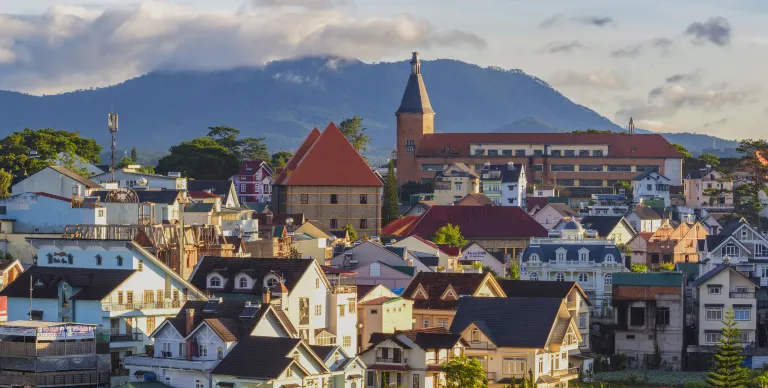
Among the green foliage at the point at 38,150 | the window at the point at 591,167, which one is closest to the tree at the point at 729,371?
the green foliage at the point at 38,150

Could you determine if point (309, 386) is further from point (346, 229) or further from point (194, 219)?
point (346, 229)

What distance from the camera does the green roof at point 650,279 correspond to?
62500 millimetres

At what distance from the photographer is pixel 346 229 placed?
8988cm

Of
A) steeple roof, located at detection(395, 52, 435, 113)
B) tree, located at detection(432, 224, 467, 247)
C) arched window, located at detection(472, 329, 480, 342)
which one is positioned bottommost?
arched window, located at detection(472, 329, 480, 342)

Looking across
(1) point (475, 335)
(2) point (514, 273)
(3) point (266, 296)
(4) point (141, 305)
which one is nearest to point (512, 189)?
(2) point (514, 273)

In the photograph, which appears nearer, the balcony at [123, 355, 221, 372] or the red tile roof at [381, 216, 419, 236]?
the balcony at [123, 355, 221, 372]

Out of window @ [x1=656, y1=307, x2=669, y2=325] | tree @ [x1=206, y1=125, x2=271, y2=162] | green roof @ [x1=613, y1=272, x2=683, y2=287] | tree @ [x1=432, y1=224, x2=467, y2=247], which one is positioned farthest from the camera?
tree @ [x1=206, y1=125, x2=271, y2=162]

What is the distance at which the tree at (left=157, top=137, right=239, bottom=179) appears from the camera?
11462 cm

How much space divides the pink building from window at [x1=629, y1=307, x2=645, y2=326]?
2235 inches

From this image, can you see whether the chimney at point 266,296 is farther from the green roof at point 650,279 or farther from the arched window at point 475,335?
the green roof at point 650,279

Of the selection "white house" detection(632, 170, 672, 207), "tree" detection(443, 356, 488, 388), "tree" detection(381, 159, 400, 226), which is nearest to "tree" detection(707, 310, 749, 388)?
"tree" detection(443, 356, 488, 388)

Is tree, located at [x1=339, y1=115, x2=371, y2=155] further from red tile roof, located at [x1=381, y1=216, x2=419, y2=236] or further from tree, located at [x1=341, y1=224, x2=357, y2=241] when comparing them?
tree, located at [x1=341, y1=224, x2=357, y2=241]

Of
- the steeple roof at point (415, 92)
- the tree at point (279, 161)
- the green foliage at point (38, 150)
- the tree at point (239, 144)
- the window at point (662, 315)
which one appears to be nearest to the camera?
the window at point (662, 315)

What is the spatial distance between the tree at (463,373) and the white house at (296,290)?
3.77 m
